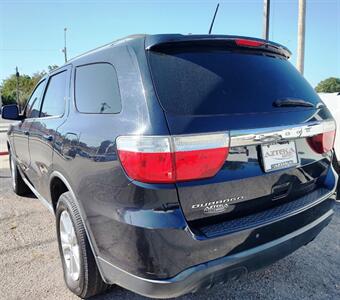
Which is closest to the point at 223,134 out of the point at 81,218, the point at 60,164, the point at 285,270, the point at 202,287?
the point at 202,287

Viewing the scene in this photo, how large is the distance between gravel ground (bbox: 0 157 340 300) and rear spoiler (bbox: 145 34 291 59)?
182 centimetres

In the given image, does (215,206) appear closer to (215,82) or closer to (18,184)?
(215,82)

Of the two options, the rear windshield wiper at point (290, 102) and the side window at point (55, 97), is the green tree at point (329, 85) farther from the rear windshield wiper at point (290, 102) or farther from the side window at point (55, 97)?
the rear windshield wiper at point (290, 102)

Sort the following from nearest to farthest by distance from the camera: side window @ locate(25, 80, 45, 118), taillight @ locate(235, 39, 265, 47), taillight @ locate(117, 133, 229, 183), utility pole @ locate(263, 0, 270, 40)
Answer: taillight @ locate(117, 133, 229, 183), taillight @ locate(235, 39, 265, 47), side window @ locate(25, 80, 45, 118), utility pole @ locate(263, 0, 270, 40)

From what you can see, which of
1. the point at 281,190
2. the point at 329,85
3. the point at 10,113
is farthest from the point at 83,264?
the point at 329,85

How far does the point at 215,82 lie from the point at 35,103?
2.84 meters

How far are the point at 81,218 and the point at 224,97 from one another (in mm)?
1233

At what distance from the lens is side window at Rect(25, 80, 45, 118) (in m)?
3.95

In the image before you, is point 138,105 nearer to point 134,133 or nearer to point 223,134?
point 134,133

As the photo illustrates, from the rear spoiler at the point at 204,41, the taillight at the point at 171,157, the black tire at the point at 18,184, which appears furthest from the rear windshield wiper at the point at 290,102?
the black tire at the point at 18,184

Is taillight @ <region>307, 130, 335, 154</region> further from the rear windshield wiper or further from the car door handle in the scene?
the car door handle

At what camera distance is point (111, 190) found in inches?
77.4

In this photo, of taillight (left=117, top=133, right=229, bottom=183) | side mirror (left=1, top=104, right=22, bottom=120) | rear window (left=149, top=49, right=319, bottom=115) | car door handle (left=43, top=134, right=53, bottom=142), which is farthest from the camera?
side mirror (left=1, top=104, right=22, bottom=120)

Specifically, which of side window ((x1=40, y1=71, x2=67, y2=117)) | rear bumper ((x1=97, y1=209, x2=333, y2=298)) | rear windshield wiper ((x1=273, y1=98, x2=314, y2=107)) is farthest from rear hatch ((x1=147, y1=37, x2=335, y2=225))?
side window ((x1=40, y1=71, x2=67, y2=117))
